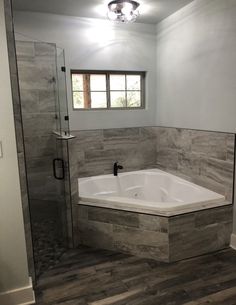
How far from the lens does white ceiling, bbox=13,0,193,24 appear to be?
9.21 ft

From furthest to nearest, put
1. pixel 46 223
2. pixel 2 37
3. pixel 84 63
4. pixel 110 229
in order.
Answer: pixel 84 63, pixel 46 223, pixel 110 229, pixel 2 37

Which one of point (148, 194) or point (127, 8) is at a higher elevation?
point (127, 8)

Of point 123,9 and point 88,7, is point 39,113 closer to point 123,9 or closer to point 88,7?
point 88,7

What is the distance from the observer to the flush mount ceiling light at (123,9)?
2756mm

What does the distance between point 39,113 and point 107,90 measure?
1.11 meters

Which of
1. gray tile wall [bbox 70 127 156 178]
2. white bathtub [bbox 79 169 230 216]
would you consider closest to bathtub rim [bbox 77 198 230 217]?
white bathtub [bbox 79 169 230 216]

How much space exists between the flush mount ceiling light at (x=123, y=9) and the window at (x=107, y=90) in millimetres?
867

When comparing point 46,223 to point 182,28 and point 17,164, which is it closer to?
point 17,164

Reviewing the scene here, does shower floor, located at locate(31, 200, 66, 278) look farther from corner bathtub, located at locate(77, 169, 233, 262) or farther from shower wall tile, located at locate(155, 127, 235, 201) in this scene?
shower wall tile, located at locate(155, 127, 235, 201)

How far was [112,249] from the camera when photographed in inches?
102

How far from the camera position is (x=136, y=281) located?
83.1 inches

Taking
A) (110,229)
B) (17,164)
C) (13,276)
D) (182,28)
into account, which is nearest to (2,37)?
(17,164)

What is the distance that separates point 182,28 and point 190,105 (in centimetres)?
101

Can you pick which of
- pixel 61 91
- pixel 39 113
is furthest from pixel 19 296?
pixel 61 91
